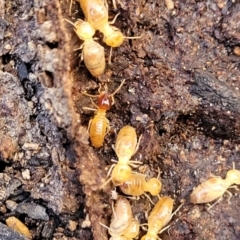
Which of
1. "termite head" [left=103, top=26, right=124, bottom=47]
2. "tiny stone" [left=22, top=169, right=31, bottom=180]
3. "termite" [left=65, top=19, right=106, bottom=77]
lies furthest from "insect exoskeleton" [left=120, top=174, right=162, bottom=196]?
"termite head" [left=103, top=26, right=124, bottom=47]

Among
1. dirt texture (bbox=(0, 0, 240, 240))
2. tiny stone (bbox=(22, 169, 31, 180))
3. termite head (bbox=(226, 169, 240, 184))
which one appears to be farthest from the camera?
termite head (bbox=(226, 169, 240, 184))

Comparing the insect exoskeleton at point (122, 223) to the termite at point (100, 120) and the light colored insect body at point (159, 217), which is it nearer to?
the light colored insect body at point (159, 217)

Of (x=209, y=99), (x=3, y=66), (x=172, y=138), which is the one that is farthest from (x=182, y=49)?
(x=3, y=66)

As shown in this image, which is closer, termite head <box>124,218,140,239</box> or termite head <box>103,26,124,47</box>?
termite head <box>103,26,124,47</box>

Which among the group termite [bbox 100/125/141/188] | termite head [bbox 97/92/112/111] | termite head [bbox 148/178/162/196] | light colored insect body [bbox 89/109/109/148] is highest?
termite head [bbox 97/92/112/111]

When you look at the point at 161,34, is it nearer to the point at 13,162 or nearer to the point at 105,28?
the point at 105,28

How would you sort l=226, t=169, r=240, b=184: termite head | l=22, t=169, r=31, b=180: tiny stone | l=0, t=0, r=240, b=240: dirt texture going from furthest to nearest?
l=226, t=169, r=240, b=184: termite head < l=22, t=169, r=31, b=180: tiny stone < l=0, t=0, r=240, b=240: dirt texture

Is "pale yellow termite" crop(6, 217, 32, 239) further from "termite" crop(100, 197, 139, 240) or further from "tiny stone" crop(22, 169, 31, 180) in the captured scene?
"termite" crop(100, 197, 139, 240)
